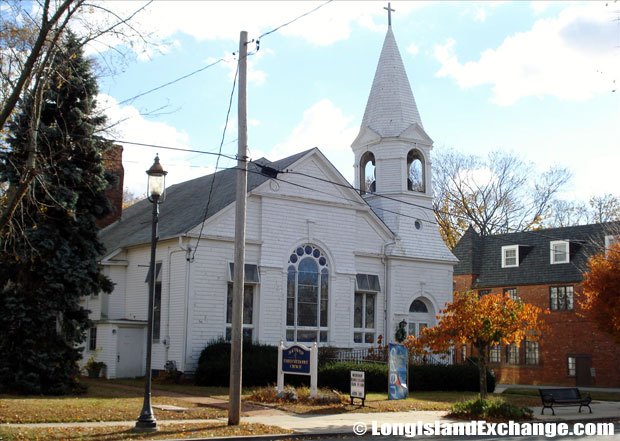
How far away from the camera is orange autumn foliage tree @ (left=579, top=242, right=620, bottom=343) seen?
27.0 m

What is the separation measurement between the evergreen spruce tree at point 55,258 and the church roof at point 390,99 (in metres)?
15.3

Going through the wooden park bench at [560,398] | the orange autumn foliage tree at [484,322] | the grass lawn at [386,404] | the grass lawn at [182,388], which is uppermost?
the orange autumn foliage tree at [484,322]

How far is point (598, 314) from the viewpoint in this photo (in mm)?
27656

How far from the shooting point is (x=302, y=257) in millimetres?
29562

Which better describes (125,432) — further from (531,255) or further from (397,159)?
(531,255)

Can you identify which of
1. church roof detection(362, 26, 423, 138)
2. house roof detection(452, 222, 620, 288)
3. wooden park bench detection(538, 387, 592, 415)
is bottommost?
wooden park bench detection(538, 387, 592, 415)

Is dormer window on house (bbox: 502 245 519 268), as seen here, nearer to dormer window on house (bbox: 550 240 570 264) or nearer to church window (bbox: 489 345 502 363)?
dormer window on house (bbox: 550 240 570 264)

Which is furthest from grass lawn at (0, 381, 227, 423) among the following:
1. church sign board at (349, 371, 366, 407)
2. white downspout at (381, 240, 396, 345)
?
white downspout at (381, 240, 396, 345)

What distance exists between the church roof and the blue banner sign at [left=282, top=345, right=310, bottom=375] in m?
15.2

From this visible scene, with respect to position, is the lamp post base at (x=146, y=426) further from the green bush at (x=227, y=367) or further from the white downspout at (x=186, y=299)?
the white downspout at (x=186, y=299)

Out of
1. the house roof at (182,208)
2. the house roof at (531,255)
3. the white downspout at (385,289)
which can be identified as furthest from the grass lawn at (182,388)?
the house roof at (531,255)

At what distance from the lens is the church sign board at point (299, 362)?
20.5 meters

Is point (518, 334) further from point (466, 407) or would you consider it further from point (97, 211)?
point (97, 211)

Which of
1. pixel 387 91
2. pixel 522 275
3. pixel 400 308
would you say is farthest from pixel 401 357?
pixel 522 275
